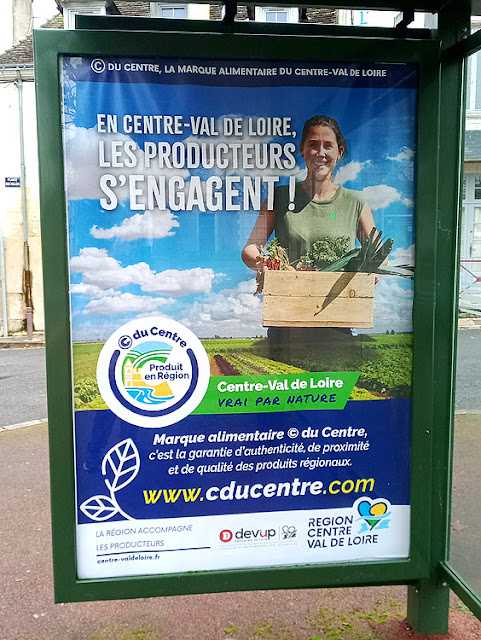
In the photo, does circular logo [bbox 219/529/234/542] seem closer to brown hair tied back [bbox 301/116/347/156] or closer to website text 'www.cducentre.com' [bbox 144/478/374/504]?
website text 'www.cducentre.com' [bbox 144/478/374/504]

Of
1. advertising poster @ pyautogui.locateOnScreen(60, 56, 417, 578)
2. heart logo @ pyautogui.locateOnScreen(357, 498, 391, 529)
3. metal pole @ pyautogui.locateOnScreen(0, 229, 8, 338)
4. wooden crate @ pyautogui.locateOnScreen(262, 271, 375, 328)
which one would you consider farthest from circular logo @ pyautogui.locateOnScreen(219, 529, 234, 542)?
metal pole @ pyautogui.locateOnScreen(0, 229, 8, 338)

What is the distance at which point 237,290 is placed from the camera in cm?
281

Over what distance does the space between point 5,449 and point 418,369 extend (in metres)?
4.76

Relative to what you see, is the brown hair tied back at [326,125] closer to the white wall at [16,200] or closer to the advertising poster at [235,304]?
the advertising poster at [235,304]

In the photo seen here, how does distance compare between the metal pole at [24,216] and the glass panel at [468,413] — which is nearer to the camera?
the glass panel at [468,413]

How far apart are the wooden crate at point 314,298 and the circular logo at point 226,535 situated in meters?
0.95

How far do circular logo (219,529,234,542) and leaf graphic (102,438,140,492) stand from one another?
1.58 ft

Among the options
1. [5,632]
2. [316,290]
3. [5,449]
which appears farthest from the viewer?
[5,449]

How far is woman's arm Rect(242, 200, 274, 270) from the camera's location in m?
2.79

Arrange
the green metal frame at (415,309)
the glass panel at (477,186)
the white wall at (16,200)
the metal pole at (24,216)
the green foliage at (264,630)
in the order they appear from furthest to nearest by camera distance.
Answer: the white wall at (16,200) → the metal pole at (24,216) → the green foliage at (264,630) → the glass panel at (477,186) → the green metal frame at (415,309)

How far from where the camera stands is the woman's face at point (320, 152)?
9.12 ft

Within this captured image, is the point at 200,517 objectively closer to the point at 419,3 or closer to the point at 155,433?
the point at 155,433

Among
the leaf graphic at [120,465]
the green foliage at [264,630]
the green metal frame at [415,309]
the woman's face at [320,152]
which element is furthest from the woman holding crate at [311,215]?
the green foliage at [264,630]

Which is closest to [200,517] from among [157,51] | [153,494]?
[153,494]
